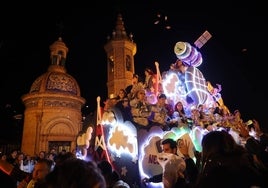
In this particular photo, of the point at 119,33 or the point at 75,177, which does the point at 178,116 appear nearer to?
the point at 75,177

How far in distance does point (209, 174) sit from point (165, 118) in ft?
23.9

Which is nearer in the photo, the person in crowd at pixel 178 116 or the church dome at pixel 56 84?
the person in crowd at pixel 178 116

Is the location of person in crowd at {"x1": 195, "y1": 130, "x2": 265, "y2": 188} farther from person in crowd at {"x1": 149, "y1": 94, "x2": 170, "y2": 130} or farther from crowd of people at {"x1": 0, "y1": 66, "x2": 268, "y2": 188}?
person in crowd at {"x1": 149, "y1": 94, "x2": 170, "y2": 130}

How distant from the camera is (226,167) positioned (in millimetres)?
2738

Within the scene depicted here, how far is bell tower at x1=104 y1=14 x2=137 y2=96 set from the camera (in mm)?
25703

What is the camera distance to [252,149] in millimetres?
4465

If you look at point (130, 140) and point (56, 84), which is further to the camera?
point (56, 84)

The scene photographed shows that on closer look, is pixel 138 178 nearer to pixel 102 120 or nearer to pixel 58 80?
pixel 102 120

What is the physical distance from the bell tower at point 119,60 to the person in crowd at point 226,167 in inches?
885

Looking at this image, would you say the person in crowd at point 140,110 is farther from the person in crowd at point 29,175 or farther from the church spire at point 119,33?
the church spire at point 119,33

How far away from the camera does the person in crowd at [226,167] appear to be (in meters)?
2.67

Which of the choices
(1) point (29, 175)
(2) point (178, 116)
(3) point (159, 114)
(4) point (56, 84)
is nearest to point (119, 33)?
(4) point (56, 84)

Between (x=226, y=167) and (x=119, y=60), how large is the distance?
77.9 ft

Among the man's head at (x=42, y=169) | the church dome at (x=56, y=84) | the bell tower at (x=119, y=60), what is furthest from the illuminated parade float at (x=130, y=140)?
the church dome at (x=56, y=84)
